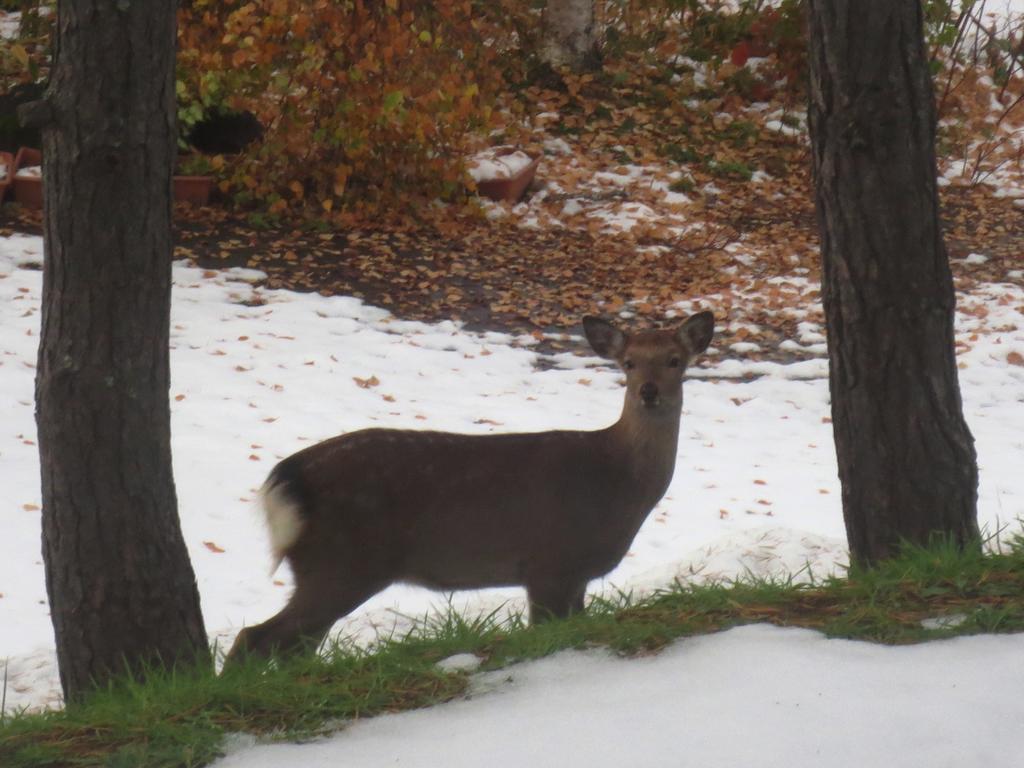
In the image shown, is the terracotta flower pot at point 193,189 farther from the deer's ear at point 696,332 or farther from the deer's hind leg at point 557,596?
the deer's hind leg at point 557,596

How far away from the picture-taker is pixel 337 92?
45.6 feet

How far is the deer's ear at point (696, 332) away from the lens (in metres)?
5.75

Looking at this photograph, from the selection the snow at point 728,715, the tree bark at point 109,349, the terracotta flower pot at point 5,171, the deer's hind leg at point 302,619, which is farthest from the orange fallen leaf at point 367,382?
the snow at point 728,715

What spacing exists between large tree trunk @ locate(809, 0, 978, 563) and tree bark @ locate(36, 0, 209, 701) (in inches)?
87.7

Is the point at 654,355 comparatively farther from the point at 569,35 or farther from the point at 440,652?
the point at 569,35

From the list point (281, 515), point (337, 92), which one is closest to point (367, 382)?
point (337, 92)

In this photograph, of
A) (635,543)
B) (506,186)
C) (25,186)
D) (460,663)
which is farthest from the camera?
(506,186)

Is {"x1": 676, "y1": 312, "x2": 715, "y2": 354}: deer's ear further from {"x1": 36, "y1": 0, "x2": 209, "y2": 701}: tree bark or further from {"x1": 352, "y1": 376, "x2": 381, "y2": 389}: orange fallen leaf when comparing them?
{"x1": 352, "y1": 376, "x2": 381, "y2": 389}: orange fallen leaf

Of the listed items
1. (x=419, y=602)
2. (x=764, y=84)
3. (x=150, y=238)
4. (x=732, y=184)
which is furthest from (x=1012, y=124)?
(x=150, y=238)

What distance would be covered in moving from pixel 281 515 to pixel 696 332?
189cm

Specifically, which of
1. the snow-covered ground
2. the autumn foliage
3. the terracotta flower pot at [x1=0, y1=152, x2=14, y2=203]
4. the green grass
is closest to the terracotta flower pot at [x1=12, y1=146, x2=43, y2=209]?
the terracotta flower pot at [x1=0, y1=152, x2=14, y2=203]

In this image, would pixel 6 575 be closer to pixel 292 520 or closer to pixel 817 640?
pixel 292 520

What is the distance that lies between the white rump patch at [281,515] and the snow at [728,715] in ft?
3.99

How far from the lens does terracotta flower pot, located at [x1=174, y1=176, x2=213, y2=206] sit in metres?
13.7
